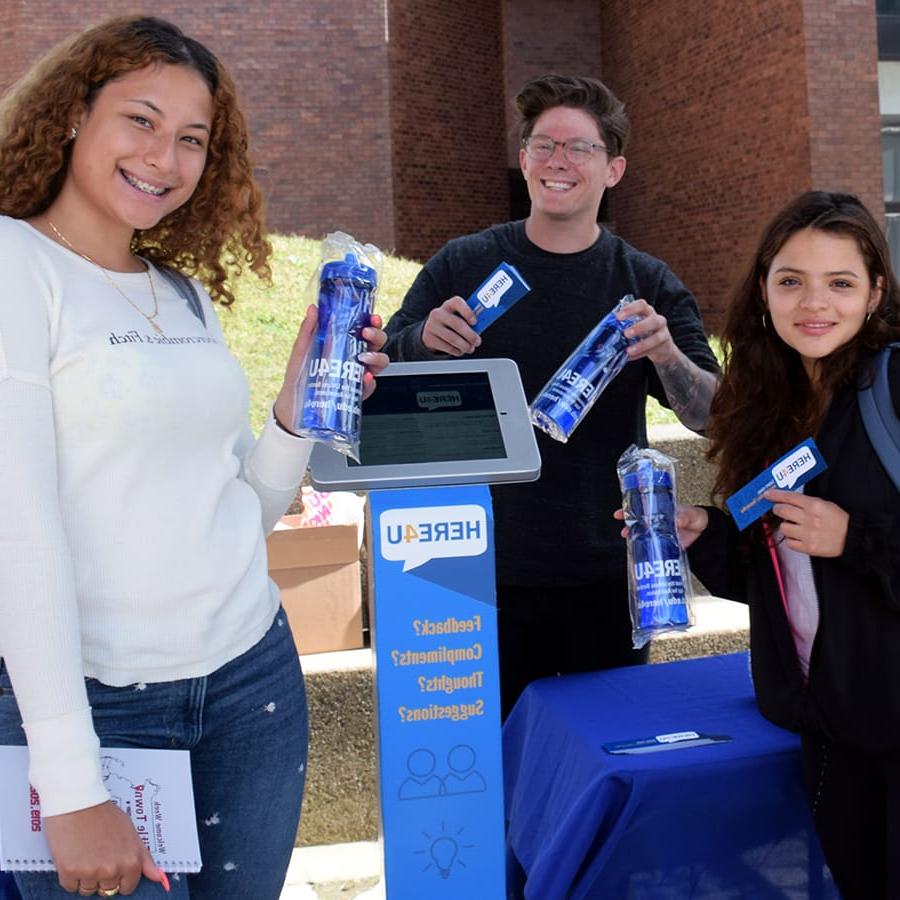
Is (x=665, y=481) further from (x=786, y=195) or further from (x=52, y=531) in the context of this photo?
(x=786, y=195)

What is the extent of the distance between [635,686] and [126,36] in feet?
5.73

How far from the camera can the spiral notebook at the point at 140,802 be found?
129 cm

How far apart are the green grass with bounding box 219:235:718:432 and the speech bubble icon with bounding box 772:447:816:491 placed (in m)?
3.49

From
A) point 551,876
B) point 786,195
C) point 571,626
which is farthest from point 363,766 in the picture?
point 786,195

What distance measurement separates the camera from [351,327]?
1.57 m

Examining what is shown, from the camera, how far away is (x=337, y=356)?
1545 mm

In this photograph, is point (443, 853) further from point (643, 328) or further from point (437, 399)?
point (643, 328)

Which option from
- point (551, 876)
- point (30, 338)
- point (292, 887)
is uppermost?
point (30, 338)

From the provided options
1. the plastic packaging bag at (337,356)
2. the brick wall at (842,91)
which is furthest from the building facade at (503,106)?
the plastic packaging bag at (337,356)

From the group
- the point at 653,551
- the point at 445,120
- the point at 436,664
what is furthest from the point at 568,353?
the point at 445,120

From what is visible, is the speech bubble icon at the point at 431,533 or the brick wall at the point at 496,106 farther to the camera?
the brick wall at the point at 496,106

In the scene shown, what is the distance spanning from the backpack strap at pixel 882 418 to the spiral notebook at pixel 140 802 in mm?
1227

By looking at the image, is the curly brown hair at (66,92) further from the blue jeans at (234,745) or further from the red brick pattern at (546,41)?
the red brick pattern at (546,41)

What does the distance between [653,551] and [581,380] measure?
1.23 ft
